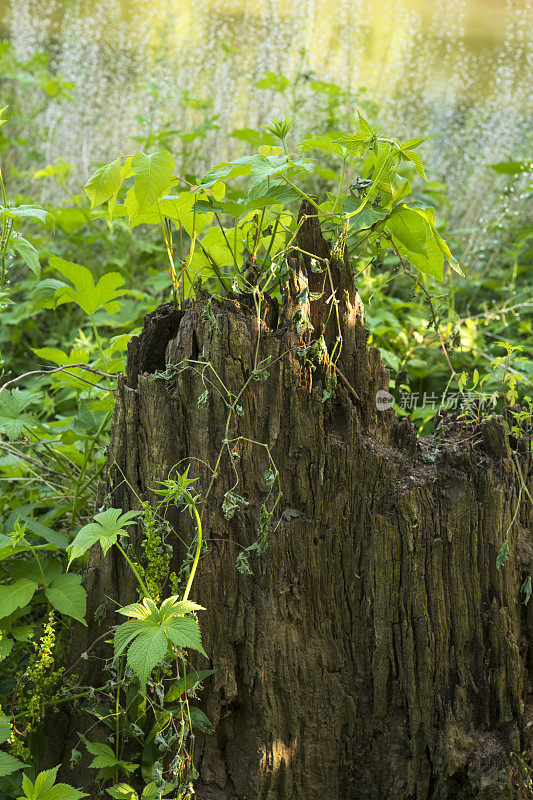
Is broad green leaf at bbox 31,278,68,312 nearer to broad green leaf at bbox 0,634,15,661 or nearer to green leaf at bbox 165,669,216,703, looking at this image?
broad green leaf at bbox 0,634,15,661

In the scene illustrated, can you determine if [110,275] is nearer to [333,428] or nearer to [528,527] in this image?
[333,428]

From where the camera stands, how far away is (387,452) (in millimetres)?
1508

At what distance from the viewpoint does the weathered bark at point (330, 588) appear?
1431 mm

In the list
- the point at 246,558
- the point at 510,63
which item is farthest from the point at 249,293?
the point at 510,63

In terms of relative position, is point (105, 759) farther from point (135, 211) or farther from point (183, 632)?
point (135, 211)

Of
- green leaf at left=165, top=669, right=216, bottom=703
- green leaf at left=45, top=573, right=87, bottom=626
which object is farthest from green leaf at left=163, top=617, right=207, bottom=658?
green leaf at left=45, top=573, right=87, bottom=626

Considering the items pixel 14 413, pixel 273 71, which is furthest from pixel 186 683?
pixel 273 71

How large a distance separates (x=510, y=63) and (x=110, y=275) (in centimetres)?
595

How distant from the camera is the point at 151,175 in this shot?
1.34 metres

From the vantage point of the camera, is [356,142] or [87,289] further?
[87,289]

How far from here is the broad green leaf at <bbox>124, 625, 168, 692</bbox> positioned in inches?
44.1

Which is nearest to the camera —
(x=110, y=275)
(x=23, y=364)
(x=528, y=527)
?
(x=528, y=527)

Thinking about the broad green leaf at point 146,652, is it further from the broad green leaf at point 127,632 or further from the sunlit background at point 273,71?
the sunlit background at point 273,71

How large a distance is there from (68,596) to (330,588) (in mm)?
614
